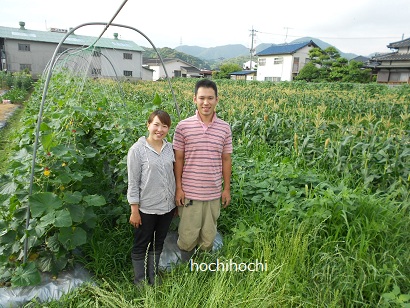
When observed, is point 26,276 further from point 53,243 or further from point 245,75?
point 245,75

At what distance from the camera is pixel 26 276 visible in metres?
2.03

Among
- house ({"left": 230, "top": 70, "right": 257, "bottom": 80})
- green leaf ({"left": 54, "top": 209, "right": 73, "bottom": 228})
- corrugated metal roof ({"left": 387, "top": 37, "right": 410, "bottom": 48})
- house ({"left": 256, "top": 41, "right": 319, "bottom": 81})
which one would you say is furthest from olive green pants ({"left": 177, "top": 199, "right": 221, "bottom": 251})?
house ({"left": 230, "top": 70, "right": 257, "bottom": 80})

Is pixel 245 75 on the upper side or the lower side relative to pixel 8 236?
upper

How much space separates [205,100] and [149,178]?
0.71 metres

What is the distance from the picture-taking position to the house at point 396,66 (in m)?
25.1

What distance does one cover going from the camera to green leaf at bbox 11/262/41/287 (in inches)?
78.7

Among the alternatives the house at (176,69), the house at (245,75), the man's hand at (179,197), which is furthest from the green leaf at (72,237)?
the house at (176,69)

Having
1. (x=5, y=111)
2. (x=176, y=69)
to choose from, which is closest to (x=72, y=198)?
(x=5, y=111)

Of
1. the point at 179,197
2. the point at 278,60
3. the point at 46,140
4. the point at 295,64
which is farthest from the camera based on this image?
the point at 278,60

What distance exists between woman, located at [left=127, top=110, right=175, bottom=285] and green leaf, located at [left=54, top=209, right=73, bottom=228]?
1.36ft

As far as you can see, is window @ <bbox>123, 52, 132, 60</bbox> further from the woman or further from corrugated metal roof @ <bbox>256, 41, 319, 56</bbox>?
the woman

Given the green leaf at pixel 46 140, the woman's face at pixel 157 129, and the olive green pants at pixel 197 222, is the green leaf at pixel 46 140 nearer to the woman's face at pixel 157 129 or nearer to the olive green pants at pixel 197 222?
the woman's face at pixel 157 129

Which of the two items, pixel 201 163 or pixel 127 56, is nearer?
pixel 201 163

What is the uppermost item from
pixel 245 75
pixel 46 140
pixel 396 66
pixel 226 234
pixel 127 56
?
pixel 127 56
